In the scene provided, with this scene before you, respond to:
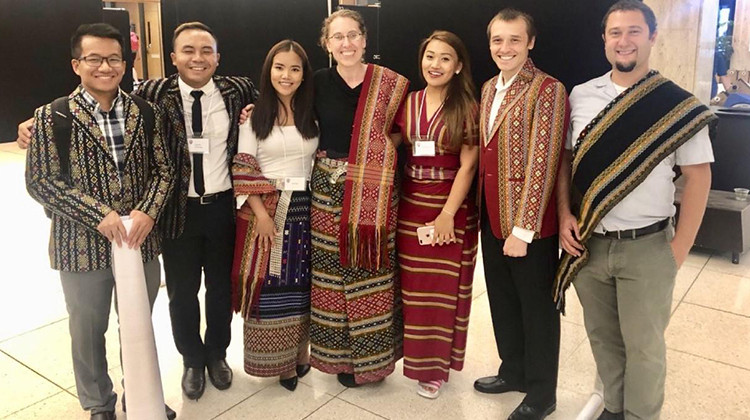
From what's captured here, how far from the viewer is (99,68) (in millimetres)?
2016

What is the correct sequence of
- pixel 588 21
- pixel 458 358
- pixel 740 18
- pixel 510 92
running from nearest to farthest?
pixel 510 92
pixel 458 358
pixel 588 21
pixel 740 18

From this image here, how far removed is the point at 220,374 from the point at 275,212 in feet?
2.72

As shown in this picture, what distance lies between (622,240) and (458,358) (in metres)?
0.92

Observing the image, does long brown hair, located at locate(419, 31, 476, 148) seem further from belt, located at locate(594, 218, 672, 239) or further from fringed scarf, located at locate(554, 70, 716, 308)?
belt, located at locate(594, 218, 672, 239)

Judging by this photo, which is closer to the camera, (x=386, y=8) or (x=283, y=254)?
(x=283, y=254)

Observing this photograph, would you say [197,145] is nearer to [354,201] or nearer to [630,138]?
[354,201]

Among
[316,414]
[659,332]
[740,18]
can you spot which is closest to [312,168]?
[316,414]

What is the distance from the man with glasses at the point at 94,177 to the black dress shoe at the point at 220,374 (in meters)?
0.58

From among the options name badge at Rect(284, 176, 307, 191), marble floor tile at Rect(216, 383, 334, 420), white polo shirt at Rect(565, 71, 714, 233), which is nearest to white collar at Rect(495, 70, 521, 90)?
white polo shirt at Rect(565, 71, 714, 233)

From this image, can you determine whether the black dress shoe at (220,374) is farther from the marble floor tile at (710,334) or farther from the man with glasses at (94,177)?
the marble floor tile at (710,334)

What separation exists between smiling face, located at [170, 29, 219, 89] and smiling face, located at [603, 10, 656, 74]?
1.50 meters

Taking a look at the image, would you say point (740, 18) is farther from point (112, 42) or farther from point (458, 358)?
point (112, 42)

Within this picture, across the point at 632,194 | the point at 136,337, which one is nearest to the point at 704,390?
the point at 632,194

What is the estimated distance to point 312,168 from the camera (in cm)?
249
